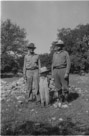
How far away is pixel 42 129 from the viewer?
17.5 ft

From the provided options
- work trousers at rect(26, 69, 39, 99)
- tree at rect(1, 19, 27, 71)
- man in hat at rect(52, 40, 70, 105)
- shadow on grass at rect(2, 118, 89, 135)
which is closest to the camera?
shadow on grass at rect(2, 118, 89, 135)

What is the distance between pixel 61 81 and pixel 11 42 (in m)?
33.0

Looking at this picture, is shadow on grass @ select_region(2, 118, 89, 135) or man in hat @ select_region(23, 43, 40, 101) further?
man in hat @ select_region(23, 43, 40, 101)

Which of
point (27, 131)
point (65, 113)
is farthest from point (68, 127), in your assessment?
point (65, 113)

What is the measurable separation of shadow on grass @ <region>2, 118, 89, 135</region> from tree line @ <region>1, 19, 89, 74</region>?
3183 cm

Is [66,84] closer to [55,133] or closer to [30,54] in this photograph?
[30,54]

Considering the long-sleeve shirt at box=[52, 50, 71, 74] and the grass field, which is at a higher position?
the long-sleeve shirt at box=[52, 50, 71, 74]

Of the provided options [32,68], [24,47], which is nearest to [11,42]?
[24,47]

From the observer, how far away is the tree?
130 feet

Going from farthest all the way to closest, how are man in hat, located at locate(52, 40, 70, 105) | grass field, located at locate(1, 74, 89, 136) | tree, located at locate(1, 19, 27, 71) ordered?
tree, located at locate(1, 19, 27, 71)
man in hat, located at locate(52, 40, 70, 105)
grass field, located at locate(1, 74, 89, 136)

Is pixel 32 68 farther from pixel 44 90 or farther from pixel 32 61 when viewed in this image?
pixel 44 90

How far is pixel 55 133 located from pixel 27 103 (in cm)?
359

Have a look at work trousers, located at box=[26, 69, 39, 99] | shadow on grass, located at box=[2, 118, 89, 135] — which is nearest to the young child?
work trousers, located at box=[26, 69, 39, 99]

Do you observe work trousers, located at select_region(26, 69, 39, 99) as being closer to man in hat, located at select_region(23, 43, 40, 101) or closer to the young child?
man in hat, located at select_region(23, 43, 40, 101)
